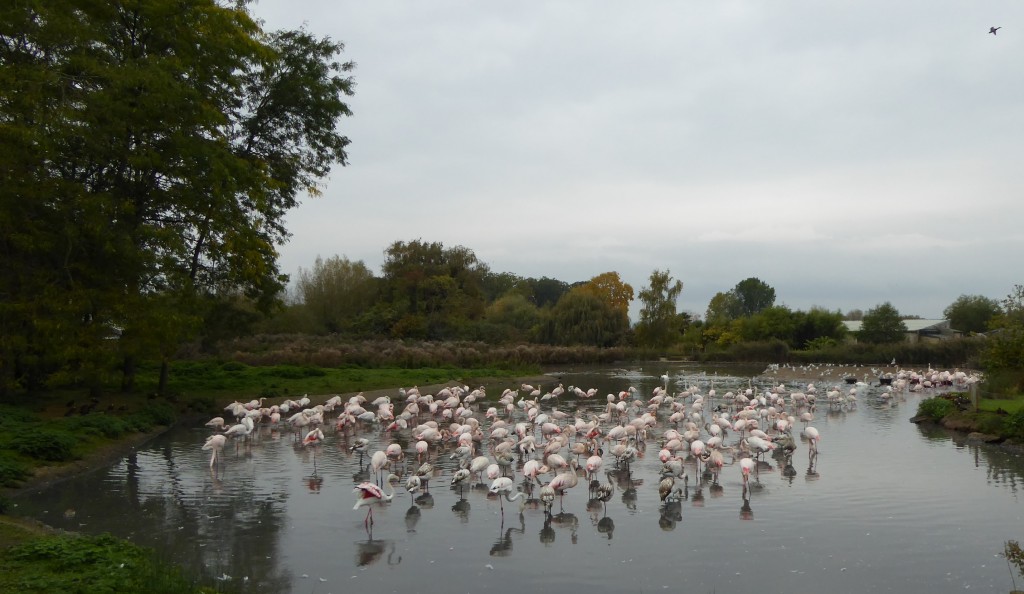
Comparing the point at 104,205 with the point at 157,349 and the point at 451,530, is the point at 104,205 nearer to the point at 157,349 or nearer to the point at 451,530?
the point at 157,349

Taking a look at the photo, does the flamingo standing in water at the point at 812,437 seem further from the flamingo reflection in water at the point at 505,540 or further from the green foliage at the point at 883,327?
the green foliage at the point at 883,327

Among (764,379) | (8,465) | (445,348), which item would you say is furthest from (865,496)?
(445,348)

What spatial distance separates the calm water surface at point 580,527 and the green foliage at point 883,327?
54.3m

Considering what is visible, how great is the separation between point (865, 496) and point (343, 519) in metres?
8.91

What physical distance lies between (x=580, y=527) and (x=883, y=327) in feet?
210

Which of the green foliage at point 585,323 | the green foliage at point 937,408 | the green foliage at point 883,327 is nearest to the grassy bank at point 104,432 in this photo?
the green foliage at point 937,408

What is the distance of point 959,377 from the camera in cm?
3394

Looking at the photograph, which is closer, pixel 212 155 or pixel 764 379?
pixel 212 155

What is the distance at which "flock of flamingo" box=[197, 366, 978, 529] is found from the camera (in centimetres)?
1359

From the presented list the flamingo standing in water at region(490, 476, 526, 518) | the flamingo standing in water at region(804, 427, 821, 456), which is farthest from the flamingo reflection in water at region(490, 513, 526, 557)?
the flamingo standing in water at region(804, 427, 821, 456)

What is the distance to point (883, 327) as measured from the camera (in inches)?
2657

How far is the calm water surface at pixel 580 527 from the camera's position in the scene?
9.30 meters

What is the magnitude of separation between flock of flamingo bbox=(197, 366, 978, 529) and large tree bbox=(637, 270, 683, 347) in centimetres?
4092

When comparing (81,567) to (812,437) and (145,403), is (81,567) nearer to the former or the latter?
(812,437)
